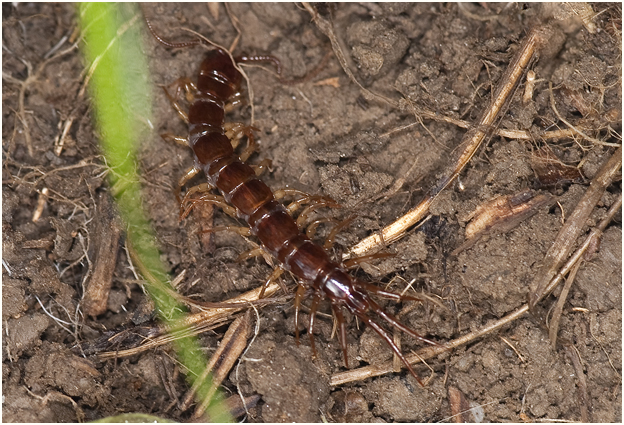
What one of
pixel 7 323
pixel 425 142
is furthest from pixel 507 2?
pixel 7 323

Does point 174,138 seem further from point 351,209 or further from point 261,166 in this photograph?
point 351,209

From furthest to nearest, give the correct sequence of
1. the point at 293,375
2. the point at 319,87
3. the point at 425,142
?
the point at 319,87 → the point at 425,142 → the point at 293,375

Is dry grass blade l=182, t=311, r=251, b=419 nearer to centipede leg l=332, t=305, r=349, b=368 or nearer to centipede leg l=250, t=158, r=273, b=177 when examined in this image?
centipede leg l=332, t=305, r=349, b=368

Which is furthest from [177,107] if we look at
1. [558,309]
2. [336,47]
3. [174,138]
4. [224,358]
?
[558,309]

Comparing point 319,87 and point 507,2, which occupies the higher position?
point 319,87

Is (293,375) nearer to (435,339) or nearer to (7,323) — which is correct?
(435,339)

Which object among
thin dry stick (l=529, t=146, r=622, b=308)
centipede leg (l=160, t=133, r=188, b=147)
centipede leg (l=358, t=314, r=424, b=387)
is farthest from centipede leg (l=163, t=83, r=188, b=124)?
thin dry stick (l=529, t=146, r=622, b=308)
